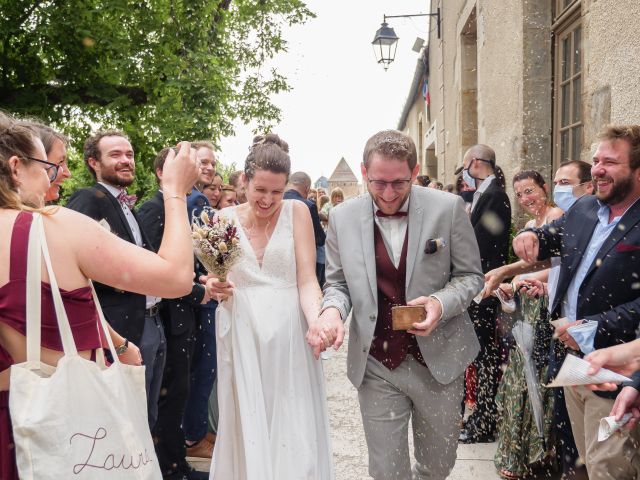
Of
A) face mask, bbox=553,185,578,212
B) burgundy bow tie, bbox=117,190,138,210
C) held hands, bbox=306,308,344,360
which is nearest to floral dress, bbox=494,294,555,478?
face mask, bbox=553,185,578,212

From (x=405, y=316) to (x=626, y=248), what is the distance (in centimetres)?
106

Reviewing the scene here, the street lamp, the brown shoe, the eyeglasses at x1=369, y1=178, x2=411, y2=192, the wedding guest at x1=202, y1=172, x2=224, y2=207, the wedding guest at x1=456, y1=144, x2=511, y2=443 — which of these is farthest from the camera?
the street lamp

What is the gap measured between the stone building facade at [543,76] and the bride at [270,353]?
2.07 m

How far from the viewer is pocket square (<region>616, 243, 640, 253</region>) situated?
8.83ft

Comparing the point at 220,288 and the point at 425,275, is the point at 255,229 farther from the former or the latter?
the point at 425,275

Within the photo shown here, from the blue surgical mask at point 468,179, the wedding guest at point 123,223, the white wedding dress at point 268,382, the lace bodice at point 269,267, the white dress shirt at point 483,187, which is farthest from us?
the blue surgical mask at point 468,179

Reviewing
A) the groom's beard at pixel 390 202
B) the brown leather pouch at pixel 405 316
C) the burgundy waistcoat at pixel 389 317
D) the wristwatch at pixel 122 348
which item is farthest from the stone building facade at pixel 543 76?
the wristwatch at pixel 122 348

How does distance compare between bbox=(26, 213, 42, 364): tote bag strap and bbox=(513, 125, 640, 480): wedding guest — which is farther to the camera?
bbox=(513, 125, 640, 480): wedding guest

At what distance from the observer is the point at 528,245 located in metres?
3.18

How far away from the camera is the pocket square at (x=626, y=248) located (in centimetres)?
269

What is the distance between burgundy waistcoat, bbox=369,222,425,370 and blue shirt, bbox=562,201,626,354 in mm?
782

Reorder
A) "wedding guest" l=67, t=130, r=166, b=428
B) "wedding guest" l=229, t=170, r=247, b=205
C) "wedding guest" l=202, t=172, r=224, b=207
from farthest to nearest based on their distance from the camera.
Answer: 1. "wedding guest" l=229, t=170, r=247, b=205
2. "wedding guest" l=202, t=172, r=224, b=207
3. "wedding guest" l=67, t=130, r=166, b=428

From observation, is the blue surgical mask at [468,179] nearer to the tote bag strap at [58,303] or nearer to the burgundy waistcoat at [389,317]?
the burgundy waistcoat at [389,317]

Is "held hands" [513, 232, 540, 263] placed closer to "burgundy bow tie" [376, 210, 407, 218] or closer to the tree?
"burgundy bow tie" [376, 210, 407, 218]
